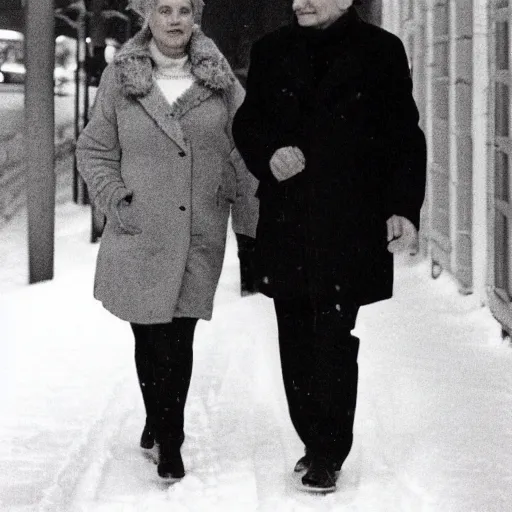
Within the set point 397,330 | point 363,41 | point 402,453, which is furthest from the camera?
point 397,330

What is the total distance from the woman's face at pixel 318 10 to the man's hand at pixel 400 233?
0.65 meters

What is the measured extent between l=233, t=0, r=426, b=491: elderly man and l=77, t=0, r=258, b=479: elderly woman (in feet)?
0.70

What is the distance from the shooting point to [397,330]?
7.68 m

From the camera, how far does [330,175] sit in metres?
4.21

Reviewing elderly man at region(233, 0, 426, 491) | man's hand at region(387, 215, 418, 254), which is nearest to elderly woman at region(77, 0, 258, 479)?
elderly man at region(233, 0, 426, 491)

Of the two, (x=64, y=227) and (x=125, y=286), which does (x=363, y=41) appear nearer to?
(x=125, y=286)

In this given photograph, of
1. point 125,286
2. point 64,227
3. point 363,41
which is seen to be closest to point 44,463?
point 125,286

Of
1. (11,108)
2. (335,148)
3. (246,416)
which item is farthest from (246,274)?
(11,108)

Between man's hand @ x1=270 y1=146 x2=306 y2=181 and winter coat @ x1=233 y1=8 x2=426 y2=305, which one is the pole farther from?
man's hand @ x1=270 y1=146 x2=306 y2=181

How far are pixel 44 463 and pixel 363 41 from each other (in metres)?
1.86

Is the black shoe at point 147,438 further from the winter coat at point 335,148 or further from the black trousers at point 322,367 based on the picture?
the winter coat at point 335,148

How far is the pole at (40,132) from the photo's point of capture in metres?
9.65

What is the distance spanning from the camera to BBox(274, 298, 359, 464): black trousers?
14.2 feet

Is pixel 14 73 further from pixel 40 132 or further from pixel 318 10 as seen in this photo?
pixel 318 10
